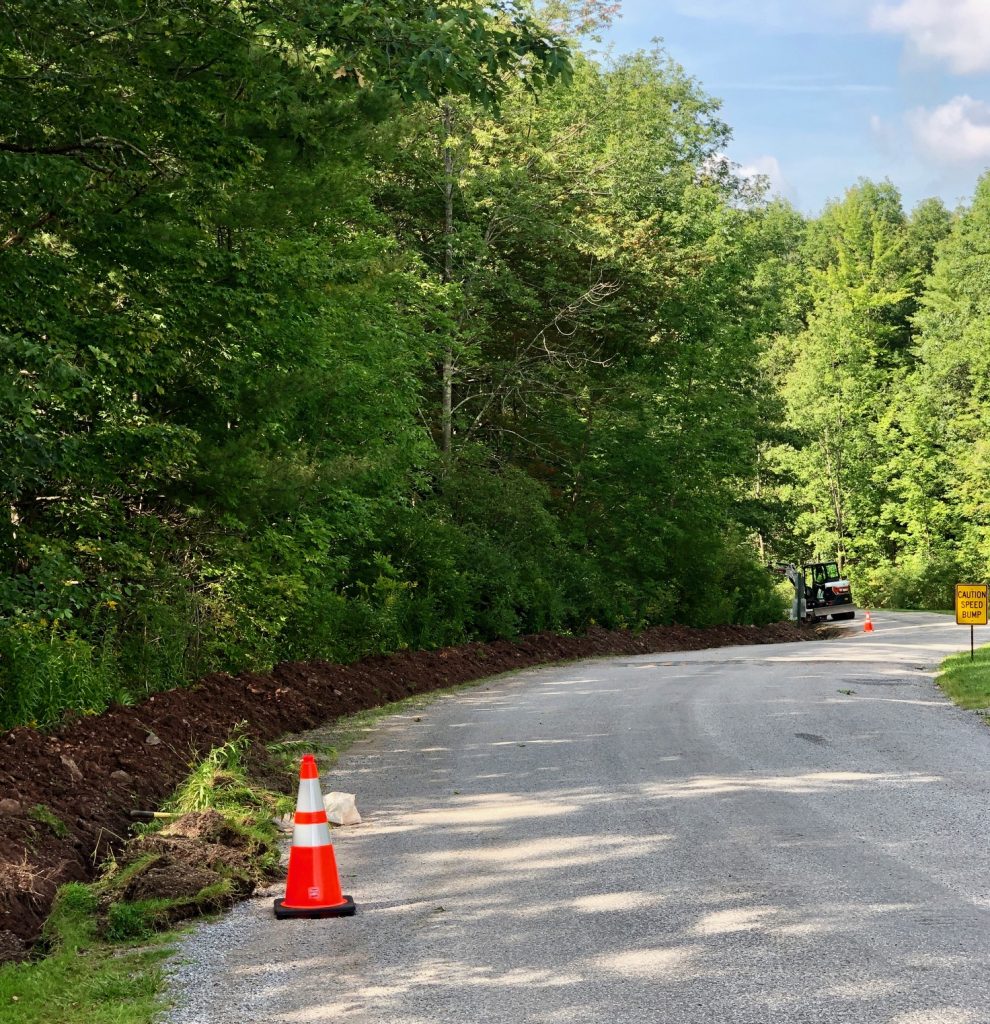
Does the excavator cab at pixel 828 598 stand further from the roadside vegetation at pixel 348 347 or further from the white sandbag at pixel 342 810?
the white sandbag at pixel 342 810

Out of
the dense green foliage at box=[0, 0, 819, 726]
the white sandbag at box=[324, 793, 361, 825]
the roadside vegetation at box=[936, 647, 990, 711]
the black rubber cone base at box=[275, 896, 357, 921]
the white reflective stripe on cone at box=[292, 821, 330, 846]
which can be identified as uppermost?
the dense green foliage at box=[0, 0, 819, 726]

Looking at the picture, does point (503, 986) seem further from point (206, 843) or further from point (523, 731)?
point (523, 731)

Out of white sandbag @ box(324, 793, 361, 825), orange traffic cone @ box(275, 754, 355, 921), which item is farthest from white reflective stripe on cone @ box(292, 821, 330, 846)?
white sandbag @ box(324, 793, 361, 825)

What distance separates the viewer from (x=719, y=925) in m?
6.25

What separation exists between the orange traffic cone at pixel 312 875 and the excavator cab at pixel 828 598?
4099 cm

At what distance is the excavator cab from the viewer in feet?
151

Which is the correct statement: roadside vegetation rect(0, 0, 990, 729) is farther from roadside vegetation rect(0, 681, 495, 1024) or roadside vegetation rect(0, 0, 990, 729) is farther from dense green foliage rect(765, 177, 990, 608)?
dense green foliage rect(765, 177, 990, 608)

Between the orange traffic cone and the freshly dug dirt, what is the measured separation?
1.28 meters

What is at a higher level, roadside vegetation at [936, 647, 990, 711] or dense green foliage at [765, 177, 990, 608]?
dense green foliage at [765, 177, 990, 608]

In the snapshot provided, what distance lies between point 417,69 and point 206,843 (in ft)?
18.1

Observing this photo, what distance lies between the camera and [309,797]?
6.95 metres

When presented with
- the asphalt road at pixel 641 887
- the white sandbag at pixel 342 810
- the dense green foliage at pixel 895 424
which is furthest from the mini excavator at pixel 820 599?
the white sandbag at pixel 342 810

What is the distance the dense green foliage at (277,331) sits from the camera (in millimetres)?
10086

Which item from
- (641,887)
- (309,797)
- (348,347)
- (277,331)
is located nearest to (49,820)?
(309,797)
